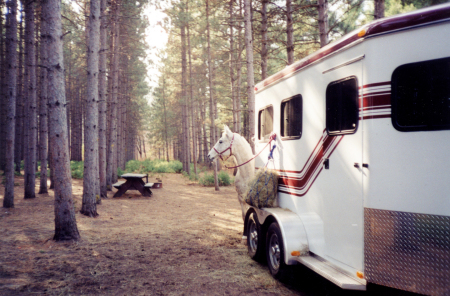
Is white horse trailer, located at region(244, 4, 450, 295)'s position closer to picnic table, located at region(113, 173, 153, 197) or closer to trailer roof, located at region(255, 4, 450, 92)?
trailer roof, located at region(255, 4, 450, 92)

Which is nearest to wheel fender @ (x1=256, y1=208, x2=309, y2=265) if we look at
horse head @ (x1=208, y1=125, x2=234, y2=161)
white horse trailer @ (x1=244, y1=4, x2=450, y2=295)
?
white horse trailer @ (x1=244, y1=4, x2=450, y2=295)

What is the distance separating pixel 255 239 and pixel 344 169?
2.75 metres

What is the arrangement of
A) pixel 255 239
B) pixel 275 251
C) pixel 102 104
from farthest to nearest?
pixel 102 104, pixel 255 239, pixel 275 251

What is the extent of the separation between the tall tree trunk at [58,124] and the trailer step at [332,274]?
506 cm

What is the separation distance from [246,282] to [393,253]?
241 cm

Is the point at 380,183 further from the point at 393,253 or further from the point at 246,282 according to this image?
the point at 246,282

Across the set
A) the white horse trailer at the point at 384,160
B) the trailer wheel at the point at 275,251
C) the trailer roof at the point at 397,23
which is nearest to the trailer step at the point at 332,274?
the white horse trailer at the point at 384,160

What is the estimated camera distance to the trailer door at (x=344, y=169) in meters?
3.44

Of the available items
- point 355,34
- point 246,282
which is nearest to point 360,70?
point 355,34

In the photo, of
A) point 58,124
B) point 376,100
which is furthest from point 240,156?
point 376,100

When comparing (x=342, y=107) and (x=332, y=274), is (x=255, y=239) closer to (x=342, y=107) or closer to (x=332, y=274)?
(x=332, y=274)

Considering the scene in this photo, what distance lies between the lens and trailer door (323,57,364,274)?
3.44 m

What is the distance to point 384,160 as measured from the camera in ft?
10.4

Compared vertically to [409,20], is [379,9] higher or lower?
higher
